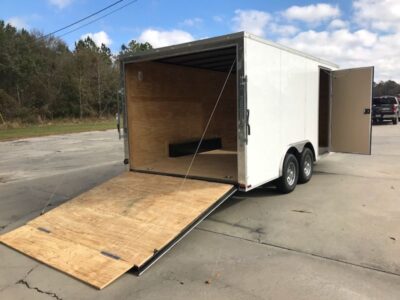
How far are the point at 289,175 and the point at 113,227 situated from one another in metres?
3.53

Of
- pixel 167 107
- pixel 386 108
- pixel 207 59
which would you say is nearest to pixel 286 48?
pixel 207 59

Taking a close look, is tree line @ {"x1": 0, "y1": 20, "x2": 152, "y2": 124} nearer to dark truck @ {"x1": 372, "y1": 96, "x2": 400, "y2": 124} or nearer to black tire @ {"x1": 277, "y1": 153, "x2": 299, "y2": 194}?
dark truck @ {"x1": 372, "y1": 96, "x2": 400, "y2": 124}

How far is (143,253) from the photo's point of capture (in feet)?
12.5

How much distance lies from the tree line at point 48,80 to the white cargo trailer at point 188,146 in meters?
31.1

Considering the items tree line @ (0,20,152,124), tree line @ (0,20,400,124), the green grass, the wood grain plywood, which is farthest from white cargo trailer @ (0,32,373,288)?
tree line @ (0,20,152,124)

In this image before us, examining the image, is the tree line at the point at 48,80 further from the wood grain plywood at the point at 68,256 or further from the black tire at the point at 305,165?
the wood grain plywood at the point at 68,256

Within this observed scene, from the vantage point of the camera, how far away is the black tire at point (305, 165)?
7047 millimetres

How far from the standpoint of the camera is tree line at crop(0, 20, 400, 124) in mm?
37281

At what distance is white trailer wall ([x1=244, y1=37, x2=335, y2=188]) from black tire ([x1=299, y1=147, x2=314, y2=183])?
307mm

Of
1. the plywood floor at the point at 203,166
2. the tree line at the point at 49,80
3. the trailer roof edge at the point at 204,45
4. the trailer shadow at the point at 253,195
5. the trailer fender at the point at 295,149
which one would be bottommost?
the trailer shadow at the point at 253,195

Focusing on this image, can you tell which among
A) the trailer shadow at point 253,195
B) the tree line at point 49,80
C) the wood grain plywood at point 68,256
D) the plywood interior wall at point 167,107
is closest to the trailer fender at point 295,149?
the trailer shadow at point 253,195

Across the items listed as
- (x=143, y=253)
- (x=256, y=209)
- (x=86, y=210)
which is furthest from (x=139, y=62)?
(x=143, y=253)

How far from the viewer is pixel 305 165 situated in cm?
726

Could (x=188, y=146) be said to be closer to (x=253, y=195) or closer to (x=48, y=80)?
(x=253, y=195)
